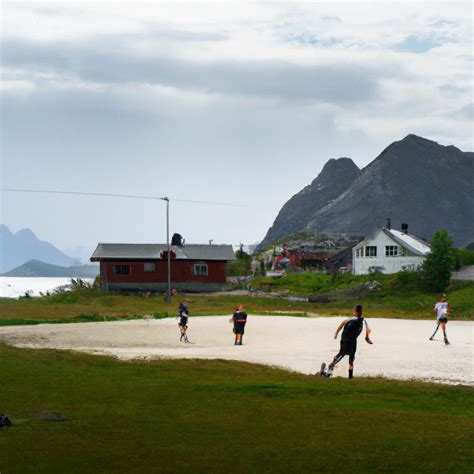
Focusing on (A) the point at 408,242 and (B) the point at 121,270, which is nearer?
(B) the point at 121,270

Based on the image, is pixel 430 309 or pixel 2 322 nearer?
pixel 2 322

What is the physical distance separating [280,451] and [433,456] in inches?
91.6

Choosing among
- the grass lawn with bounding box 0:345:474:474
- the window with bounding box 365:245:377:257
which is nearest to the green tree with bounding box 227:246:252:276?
the window with bounding box 365:245:377:257

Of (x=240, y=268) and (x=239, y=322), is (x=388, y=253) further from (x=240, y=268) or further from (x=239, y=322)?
(x=239, y=322)

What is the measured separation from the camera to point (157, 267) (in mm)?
101500

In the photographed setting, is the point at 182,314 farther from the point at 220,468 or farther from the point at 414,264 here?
the point at 414,264

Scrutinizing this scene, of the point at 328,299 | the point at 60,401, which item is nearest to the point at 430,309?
the point at 328,299

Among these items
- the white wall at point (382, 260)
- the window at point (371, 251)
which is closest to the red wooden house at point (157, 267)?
the white wall at point (382, 260)

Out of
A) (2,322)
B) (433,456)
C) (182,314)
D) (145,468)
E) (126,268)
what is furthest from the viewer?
(126,268)

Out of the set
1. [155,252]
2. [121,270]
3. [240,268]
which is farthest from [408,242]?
[240,268]

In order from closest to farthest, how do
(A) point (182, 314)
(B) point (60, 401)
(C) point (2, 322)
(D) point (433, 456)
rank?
1. (D) point (433, 456)
2. (B) point (60, 401)
3. (A) point (182, 314)
4. (C) point (2, 322)

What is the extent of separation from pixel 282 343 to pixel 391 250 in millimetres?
69774

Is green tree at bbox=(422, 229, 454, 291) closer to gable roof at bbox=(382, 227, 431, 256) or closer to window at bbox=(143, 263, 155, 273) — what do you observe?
gable roof at bbox=(382, 227, 431, 256)

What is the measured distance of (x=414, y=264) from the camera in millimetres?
106812
